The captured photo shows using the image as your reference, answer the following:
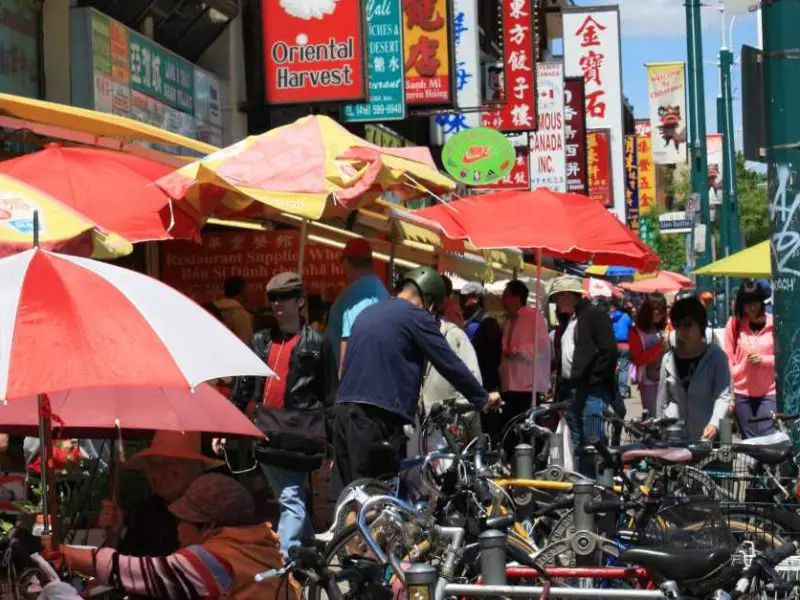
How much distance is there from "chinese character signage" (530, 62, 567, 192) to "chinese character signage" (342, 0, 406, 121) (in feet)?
42.2

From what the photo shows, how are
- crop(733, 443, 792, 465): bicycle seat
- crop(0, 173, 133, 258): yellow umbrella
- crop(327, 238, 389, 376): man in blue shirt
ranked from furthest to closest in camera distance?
1. crop(327, 238, 389, 376): man in blue shirt
2. crop(733, 443, 792, 465): bicycle seat
3. crop(0, 173, 133, 258): yellow umbrella

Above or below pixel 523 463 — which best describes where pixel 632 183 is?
above

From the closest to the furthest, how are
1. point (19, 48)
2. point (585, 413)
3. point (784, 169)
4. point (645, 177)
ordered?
Answer: point (784, 169)
point (585, 413)
point (19, 48)
point (645, 177)

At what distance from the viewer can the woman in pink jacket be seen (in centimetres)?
1286

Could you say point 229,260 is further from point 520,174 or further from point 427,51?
point 520,174

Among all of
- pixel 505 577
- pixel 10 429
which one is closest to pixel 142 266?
pixel 10 429

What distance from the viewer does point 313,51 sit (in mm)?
17953

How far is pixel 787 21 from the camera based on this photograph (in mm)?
8312

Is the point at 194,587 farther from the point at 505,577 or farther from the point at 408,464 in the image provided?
the point at 408,464

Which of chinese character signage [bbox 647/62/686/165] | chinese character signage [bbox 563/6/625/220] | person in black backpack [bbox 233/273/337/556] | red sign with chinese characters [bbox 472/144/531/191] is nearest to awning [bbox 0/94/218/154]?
person in black backpack [bbox 233/273/337/556]

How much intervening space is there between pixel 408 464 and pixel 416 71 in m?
15.9

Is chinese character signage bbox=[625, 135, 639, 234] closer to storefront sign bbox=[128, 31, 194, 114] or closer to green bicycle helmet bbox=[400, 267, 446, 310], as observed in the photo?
storefront sign bbox=[128, 31, 194, 114]

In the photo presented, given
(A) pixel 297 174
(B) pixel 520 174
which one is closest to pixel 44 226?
(A) pixel 297 174

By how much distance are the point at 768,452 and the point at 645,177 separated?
221 ft
